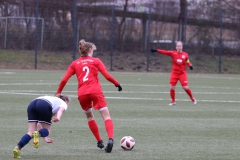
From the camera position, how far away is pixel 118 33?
3438 centimetres

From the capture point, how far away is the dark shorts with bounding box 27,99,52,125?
27.2 feet

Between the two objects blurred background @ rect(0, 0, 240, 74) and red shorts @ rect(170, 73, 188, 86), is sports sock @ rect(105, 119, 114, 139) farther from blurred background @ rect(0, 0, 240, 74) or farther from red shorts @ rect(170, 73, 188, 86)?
blurred background @ rect(0, 0, 240, 74)

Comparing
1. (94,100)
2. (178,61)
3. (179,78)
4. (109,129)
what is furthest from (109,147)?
(178,61)

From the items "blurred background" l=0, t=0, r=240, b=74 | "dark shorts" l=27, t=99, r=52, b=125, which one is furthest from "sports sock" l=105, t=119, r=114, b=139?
"blurred background" l=0, t=0, r=240, b=74

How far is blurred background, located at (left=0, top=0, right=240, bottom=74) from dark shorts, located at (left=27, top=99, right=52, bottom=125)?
24.7 meters

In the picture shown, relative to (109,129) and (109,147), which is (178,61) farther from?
(109,147)

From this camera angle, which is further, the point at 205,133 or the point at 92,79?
the point at 205,133

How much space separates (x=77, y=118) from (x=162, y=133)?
2.71 metres

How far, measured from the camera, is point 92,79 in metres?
8.97

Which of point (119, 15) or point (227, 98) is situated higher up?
point (119, 15)

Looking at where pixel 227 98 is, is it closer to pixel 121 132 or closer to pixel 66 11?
pixel 121 132

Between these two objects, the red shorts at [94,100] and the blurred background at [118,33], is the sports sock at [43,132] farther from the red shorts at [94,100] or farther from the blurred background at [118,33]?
the blurred background at [118,33]

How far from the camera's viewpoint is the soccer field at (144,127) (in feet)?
28.1

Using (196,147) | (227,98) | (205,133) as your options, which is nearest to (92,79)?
(196,147)
